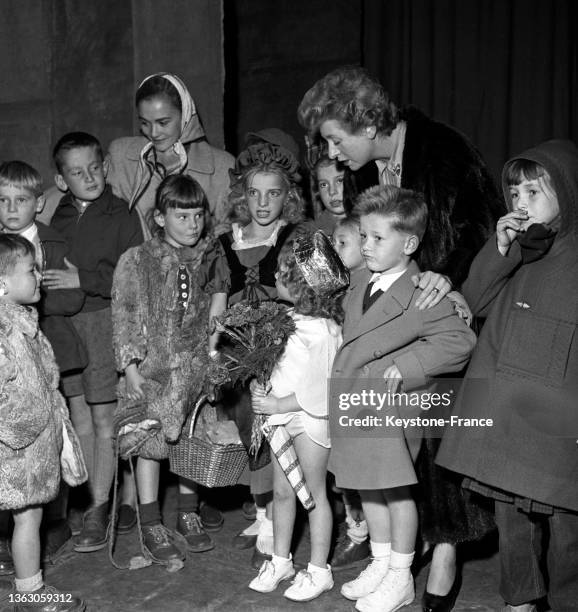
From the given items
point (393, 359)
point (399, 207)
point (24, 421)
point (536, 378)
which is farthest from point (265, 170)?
point (536, 378)

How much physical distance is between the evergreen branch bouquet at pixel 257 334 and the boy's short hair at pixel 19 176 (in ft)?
4.29

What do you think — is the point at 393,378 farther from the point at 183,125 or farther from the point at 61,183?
the point at 61,183

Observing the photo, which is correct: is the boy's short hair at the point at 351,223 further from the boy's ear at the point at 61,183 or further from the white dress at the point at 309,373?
the boy's ear at the point at 61,183

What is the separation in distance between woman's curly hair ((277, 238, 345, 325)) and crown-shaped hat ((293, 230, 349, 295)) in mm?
28

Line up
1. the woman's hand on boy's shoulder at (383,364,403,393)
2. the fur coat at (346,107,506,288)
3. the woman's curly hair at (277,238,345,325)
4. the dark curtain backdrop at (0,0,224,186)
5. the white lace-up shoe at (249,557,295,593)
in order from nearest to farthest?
the woman's hand on boy's shoulder at (383,364,403,393), the fur coat at (346,107,506,288), the woman's curly hair at (277,238,345,325), the white lace-up shoe at (249,557,295,593), the dark curtain backdrop at (0,0,224,186)

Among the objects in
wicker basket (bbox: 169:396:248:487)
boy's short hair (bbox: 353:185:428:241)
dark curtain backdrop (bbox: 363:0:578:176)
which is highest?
dark curtain backdrop (bbox: 363:0:578:176)

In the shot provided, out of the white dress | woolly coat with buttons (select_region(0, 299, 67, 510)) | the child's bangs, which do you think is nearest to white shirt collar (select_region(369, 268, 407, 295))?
the white dress

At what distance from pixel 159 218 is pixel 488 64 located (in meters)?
2.46

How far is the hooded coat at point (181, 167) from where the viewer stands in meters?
5.05

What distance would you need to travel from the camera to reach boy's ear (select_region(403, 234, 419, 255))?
12.6 feet

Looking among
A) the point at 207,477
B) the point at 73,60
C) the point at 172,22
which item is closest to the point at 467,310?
the point at 207,477

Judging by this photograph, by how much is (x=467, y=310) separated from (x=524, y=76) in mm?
2560

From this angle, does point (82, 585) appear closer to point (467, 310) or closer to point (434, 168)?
point (467, 310)

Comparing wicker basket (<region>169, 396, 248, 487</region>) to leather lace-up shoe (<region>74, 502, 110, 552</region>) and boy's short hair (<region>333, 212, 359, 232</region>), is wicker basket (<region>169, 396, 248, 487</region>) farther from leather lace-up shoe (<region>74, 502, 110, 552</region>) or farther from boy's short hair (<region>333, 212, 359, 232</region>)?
boy's short hair (<region>333, 212, 359, 232</region>)
